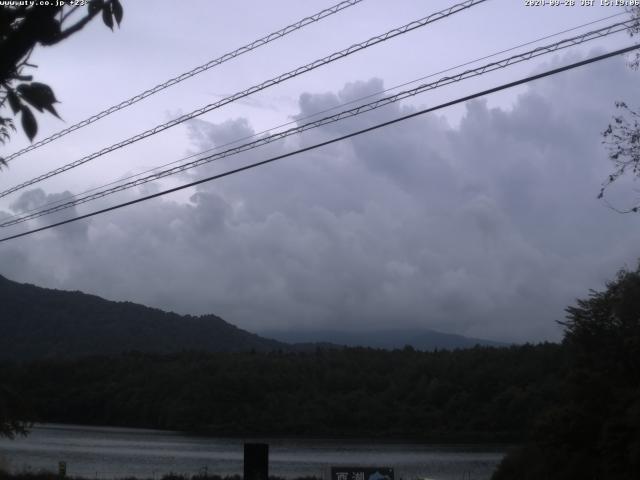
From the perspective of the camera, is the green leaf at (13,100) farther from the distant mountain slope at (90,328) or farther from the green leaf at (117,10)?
the distant mountain slope at (90,328)

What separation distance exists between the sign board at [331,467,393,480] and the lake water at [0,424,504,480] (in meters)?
16.5

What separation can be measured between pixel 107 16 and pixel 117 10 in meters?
0.07

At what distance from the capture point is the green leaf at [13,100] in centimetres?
452

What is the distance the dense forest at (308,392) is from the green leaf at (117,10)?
48990mm

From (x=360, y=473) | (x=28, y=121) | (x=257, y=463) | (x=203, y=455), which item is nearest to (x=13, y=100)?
(x=28, y=121)

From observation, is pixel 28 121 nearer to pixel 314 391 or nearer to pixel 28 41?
pixel 28 41

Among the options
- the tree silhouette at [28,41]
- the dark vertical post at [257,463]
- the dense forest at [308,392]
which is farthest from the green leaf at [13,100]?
the dense forest at [308,392]

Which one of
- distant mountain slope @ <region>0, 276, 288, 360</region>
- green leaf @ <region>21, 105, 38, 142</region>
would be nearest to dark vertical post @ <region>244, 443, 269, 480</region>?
green leaf @ <region>21, 105, 38, 142</region>

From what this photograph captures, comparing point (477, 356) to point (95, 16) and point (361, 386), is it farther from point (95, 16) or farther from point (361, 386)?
point (95, 16)

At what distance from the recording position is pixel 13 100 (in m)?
4.55

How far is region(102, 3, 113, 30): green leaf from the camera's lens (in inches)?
189

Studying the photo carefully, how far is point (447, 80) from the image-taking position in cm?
1301

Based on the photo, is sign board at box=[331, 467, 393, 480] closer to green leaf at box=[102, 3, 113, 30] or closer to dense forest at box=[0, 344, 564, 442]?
green leaf at box=[102, 3, 113, 30]

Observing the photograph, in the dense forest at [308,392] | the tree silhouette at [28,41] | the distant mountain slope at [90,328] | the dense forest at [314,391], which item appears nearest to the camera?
the tree silhouette at [28,41]
